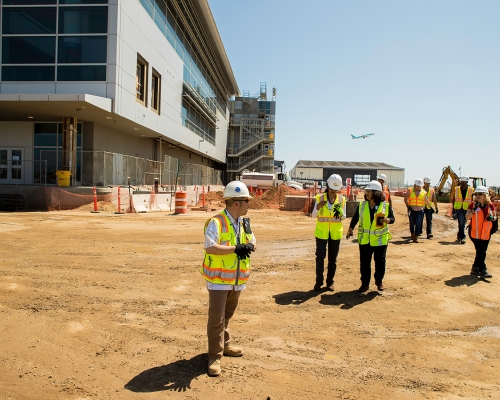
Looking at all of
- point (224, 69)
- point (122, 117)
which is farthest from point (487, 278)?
point (224, 69)

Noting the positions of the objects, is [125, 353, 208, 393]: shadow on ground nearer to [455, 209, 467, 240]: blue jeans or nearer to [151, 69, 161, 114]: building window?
[455, 209, 467, 240]: blue jeans

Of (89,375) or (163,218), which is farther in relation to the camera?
(163,218)

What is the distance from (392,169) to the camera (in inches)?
3489

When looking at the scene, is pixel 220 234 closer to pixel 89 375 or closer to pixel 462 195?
pixel 89 375

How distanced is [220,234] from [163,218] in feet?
48.3

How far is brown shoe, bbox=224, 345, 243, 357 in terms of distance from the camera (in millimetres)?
4682

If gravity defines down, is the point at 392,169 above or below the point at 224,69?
below

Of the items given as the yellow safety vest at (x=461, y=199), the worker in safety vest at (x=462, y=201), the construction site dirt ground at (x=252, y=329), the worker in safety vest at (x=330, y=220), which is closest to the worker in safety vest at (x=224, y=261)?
the construction site dirt ground at (x=252, y=329)

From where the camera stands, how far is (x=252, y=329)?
5.59 metres

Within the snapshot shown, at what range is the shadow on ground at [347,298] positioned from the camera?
6.75 meters

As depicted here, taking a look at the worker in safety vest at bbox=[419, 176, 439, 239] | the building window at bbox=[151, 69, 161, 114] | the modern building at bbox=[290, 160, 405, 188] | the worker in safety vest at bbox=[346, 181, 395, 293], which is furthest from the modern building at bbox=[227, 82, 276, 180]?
the worker in safety vest at bbox=[346, 181, 395, 293]

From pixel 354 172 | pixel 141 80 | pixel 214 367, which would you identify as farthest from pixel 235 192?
pixel 354 172

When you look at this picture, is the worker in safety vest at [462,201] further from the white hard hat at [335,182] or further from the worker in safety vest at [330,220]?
the white hard hat at [335,182]

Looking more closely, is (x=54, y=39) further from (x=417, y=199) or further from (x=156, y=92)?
(x=417, y=199)
